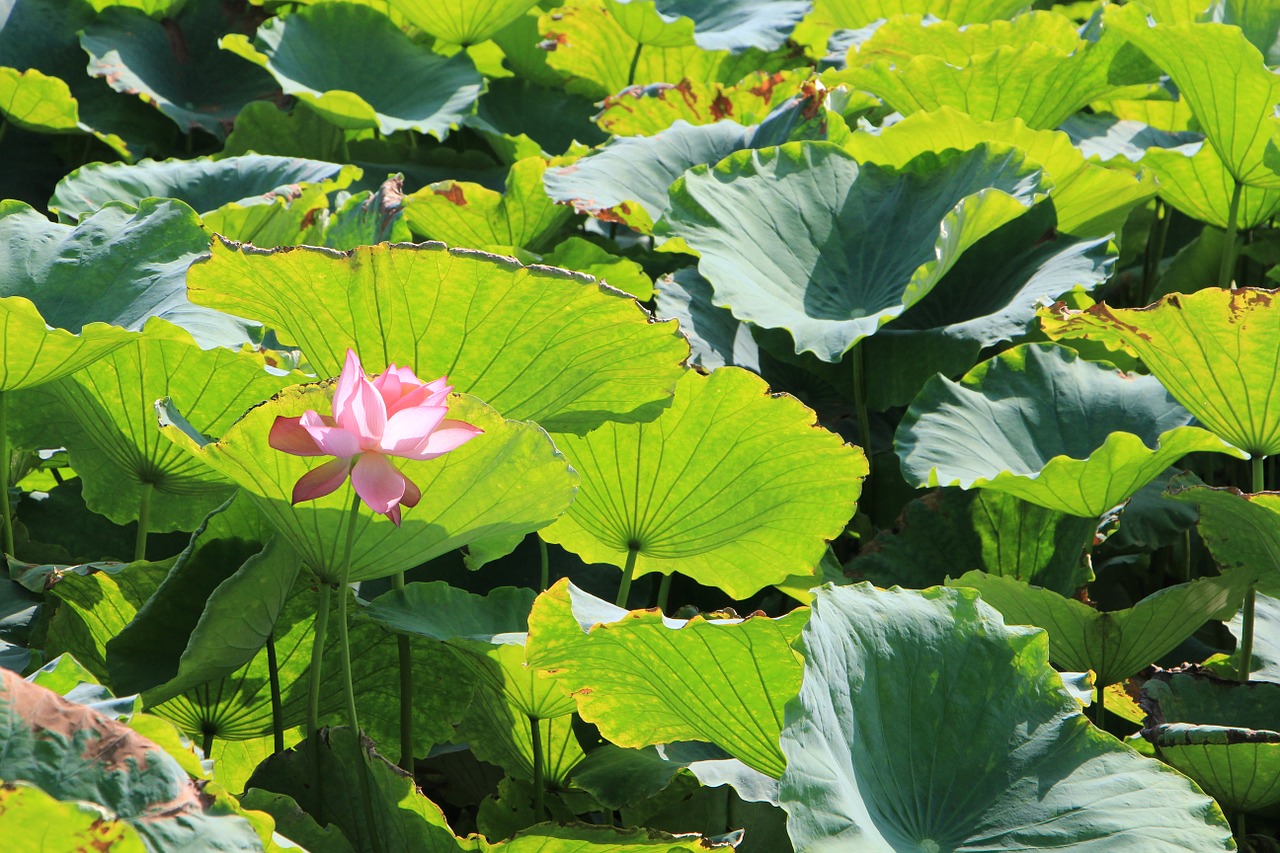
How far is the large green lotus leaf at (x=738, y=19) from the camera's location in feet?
6.53

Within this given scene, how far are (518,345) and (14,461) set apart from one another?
2.09ft

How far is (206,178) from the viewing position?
5.00 ft

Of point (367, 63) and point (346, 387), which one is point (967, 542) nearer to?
point (346, 387)

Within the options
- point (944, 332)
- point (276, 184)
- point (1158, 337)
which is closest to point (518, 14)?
point (276, 184)

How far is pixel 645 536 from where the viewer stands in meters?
1.14

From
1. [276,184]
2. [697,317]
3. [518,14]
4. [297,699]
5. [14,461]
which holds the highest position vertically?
[518,14]

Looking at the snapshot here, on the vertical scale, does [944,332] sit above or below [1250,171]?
below

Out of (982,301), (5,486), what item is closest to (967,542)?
(982,301)

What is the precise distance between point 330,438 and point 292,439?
31mm

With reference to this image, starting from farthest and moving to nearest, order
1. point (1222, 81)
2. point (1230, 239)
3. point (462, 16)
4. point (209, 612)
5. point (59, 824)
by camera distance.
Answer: point (462, 16)
point (1230, 239)
point (1222, 81)
point (209, 612)
point (59, 824)

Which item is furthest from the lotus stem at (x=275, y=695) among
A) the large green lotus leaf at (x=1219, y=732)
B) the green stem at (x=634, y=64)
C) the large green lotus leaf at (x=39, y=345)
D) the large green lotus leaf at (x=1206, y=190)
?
the green stem at (x=634, y=64)

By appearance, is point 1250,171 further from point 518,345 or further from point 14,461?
point 14,461

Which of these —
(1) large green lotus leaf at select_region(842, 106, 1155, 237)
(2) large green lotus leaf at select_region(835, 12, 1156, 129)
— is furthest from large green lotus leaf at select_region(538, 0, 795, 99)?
(1) large green lotus leaf at select_region(842, 106, 1155, 237)

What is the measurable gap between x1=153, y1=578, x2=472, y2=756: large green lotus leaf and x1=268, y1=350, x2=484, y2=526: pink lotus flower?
0.27 metres
